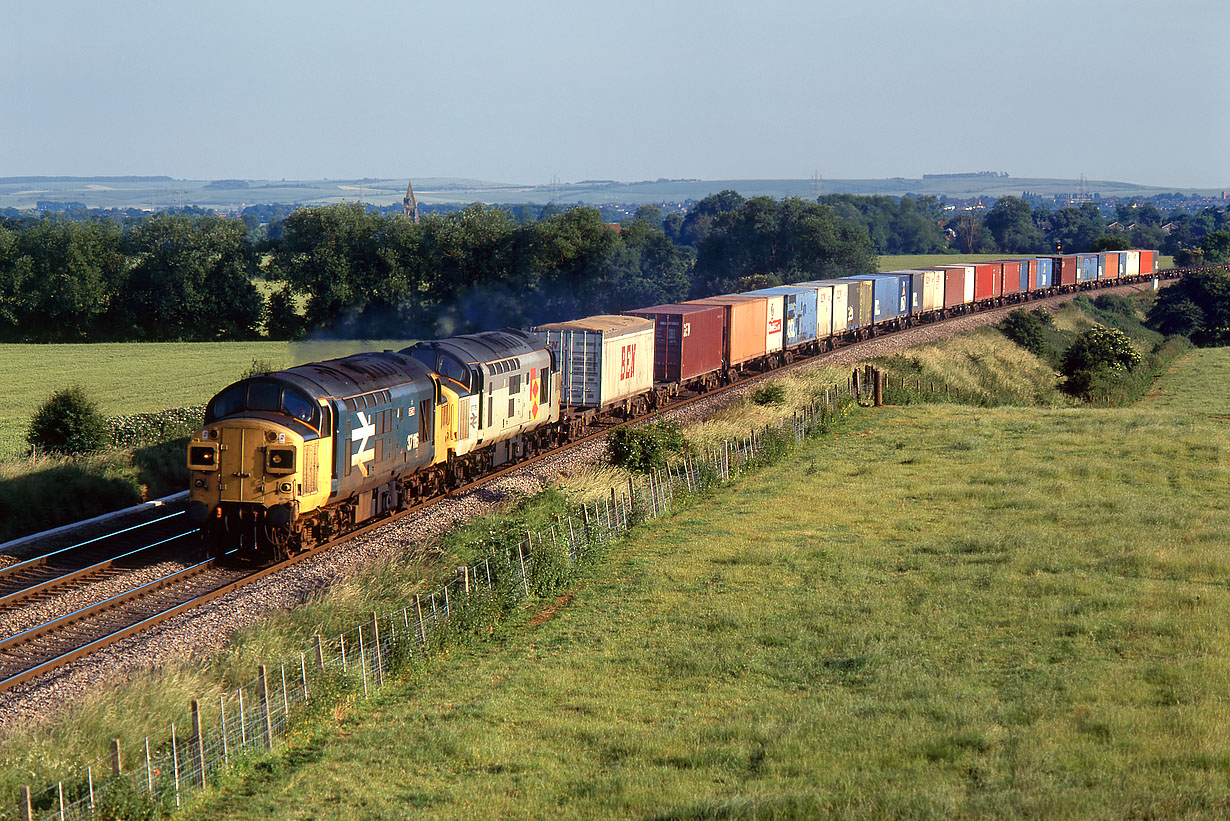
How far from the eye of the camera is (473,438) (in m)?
32.1

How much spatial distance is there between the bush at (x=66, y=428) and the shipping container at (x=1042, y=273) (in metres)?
87.8

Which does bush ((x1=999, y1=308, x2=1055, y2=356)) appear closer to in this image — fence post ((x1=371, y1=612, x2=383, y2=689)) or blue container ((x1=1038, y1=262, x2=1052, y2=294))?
blue container ((x1=1038, y1=262, x2=1052, y2=294))

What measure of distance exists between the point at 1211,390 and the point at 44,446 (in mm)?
64785

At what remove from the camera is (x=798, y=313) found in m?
60.7

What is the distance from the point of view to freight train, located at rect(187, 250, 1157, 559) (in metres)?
23.8

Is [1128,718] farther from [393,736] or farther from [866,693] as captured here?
[393,736]

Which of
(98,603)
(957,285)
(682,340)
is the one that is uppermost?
(957,285)

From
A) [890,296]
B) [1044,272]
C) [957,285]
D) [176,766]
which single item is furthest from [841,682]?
[1044,272]

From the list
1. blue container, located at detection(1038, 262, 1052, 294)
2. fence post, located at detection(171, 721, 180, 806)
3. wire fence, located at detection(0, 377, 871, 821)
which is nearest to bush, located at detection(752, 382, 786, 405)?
wire fence, located at detection(0, 377, 871, 821)

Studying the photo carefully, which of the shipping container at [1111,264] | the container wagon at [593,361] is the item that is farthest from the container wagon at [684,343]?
the shipping container at [1111,264]

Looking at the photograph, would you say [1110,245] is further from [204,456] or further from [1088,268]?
[204,456]

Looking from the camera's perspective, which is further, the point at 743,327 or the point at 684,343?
the point at 743,327

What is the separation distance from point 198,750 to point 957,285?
79387 millimetres

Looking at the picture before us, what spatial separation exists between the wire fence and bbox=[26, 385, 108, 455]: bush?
53.5ft
